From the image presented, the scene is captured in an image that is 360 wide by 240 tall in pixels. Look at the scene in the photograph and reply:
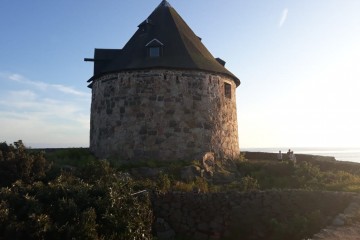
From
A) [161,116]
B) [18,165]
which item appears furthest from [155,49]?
[18,165]

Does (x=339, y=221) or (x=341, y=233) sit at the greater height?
(x=339, y=221)

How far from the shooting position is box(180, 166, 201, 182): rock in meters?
18.9

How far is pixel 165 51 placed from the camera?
23125 mm

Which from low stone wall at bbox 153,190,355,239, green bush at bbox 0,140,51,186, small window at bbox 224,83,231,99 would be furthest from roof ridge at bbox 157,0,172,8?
low stone wall at bbox 153,190,355,239

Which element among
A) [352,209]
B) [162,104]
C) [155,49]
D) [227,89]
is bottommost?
[352,209]

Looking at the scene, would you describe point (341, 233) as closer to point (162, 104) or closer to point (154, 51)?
point (162, 104)

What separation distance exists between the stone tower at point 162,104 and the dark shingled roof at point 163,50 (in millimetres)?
65

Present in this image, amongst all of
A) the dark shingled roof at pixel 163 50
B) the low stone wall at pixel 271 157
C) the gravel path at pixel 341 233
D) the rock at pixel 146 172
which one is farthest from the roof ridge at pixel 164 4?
the gravel path at pixel 341 233

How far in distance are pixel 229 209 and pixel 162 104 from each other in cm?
954

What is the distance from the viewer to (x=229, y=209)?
45.2ft

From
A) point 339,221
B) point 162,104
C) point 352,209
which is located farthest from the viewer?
point 162,104

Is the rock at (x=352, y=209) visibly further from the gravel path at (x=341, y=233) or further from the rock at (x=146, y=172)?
the rock at (x=146, y=172)

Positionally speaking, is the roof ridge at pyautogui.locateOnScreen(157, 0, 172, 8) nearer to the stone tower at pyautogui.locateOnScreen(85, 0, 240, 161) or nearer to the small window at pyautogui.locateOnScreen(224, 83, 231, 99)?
the stone tower at pyautogui.locateOnScreen(85, 0, 240, 161)

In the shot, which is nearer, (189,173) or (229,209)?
(229,209)
